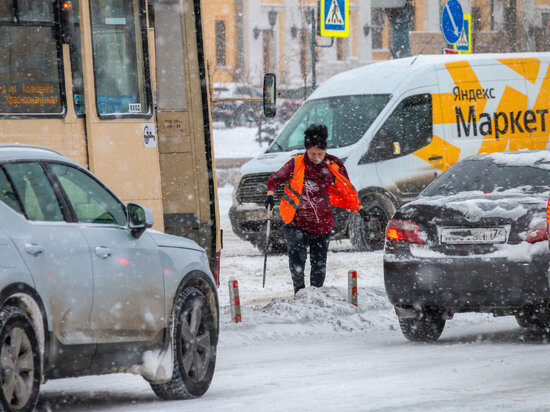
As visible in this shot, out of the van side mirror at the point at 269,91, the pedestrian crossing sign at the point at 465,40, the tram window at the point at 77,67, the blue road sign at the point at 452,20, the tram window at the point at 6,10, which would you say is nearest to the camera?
the tram window at the point at 6,10

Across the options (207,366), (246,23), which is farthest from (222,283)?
(246,23)

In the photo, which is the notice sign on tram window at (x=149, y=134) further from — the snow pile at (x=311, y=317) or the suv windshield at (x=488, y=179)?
the suv windshield at (x=488, y=179)

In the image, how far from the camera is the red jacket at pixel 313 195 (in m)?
12.8

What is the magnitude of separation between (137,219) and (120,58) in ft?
14.6

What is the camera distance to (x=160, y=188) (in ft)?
40.1

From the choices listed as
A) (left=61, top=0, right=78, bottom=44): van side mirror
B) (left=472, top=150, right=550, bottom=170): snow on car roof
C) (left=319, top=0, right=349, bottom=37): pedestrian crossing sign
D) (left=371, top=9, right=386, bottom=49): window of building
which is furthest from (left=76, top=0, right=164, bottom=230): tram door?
(left=371, top=9, right=386, bottom=49): window of building

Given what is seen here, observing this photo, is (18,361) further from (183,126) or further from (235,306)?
(183,126)

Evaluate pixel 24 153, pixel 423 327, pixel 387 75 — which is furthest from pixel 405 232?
pixel 387 75

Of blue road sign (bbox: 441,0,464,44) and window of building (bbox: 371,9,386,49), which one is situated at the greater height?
blue road sign (bbox: 441,0,464,44)

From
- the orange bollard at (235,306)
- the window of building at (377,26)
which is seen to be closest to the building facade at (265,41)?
the window of building at (377,26)

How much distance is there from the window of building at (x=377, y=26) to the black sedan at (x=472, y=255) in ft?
191

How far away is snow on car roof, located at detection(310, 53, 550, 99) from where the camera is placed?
19281 mm

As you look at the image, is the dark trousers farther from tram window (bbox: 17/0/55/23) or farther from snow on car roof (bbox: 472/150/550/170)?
tram window (bbox: 17/0/55/23)

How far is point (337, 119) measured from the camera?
63.2ft
